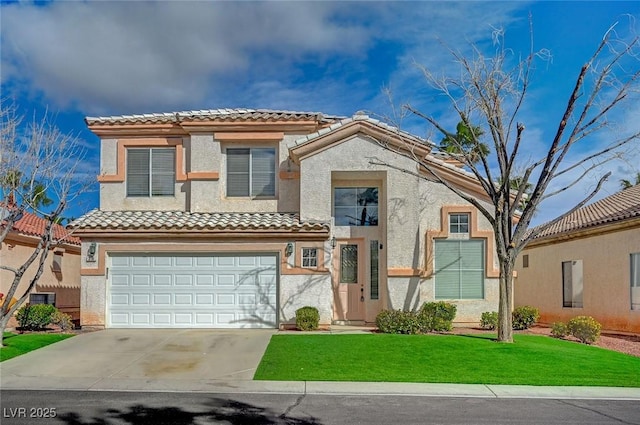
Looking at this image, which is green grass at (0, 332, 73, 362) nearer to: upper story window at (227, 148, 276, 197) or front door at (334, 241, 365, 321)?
upper story window at (227, 148, 276, 197)

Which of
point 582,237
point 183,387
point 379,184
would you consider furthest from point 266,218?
point 582,237

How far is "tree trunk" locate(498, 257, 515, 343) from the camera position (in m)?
14.3

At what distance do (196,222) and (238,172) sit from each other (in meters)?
2.64

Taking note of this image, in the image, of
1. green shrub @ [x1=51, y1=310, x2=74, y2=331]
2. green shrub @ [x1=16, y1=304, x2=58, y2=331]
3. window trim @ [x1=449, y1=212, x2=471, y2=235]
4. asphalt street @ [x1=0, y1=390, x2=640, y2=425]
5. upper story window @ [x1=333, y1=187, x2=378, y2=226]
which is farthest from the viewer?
upper story window @ [x1=333, y1=187, x2=378, y2=226]

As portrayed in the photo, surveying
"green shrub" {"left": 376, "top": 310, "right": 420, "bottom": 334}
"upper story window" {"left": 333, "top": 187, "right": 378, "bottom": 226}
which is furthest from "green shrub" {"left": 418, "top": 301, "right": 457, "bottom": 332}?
"upper story window" {"left": 333, "top": 187, "right": 378, "bottom": 226}

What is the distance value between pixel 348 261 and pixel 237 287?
355 cm

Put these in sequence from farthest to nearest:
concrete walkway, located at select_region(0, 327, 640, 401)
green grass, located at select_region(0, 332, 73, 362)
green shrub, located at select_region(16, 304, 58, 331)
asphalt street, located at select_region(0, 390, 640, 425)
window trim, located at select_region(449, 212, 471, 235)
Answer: window trim, located at select_region(449, 212, 471, 235)
green shrub, located at select_region(16, 304, 58, 331)
green grass, located at select_region(0, 332, 73, 362)
concrete walkway, located at select_region(0, 327, 640, 401)
asphalt street, located at select_region(0, 390, 640, 425)

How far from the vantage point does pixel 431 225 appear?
18062 millimetres

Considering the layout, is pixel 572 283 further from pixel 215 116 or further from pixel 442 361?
pixel 215 116

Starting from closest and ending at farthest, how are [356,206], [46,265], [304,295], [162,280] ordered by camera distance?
[304,295]
[162,280]
[356,206]
[46,265]

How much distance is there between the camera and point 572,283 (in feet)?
69.3

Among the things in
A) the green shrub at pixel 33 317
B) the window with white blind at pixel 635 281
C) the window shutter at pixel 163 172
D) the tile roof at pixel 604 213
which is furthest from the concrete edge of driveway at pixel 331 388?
the window shutter at pixel 163 172

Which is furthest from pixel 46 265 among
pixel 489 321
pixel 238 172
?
pixel 489 321

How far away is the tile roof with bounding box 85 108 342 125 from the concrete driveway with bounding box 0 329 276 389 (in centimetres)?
669
